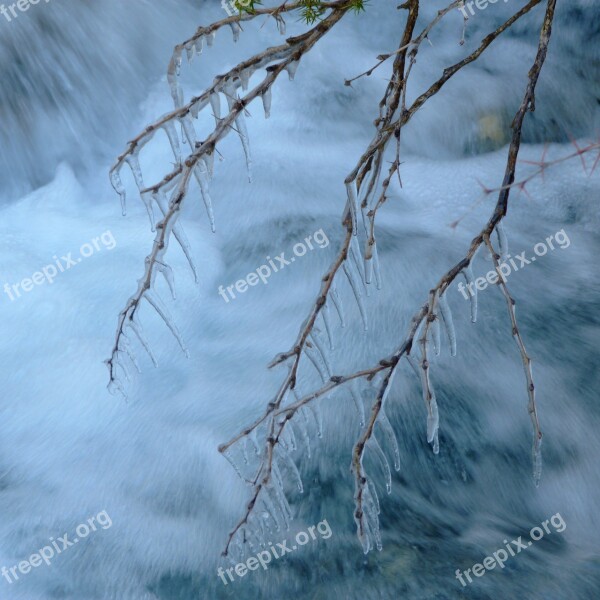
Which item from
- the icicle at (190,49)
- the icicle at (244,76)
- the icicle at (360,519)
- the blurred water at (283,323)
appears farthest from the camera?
the blurred water at (283,323)

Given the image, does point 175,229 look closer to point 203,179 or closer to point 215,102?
point 203,179

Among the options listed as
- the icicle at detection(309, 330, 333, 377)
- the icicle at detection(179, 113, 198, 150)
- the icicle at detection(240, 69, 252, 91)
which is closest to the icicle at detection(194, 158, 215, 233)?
the icicle at detection(179, 113, 198, 150)

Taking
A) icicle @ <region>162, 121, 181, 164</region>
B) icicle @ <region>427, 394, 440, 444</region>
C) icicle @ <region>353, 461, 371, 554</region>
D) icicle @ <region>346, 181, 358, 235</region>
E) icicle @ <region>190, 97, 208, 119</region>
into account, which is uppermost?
icicle @ <region>190, 97, 208, 119</region>

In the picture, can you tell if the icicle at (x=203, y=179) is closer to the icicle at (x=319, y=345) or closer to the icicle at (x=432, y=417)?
the icicle at (x=319, y=345)

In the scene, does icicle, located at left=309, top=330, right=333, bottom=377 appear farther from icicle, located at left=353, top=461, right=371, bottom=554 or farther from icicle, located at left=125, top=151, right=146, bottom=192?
icicle, located at left=125, top=151, right=146, bottom=192

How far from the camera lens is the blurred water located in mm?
2549

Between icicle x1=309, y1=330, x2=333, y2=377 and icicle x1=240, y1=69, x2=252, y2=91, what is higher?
icicle x1=240, y1=69, x2=252, y2=91

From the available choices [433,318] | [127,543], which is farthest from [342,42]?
[433,318]

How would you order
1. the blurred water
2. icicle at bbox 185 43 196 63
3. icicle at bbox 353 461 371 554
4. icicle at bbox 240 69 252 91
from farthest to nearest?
the blurred water < icicle at bbox 185 43 196 63 < icicle at bbox 240 69 252 91 < icicle at bbox 353 461 371 554

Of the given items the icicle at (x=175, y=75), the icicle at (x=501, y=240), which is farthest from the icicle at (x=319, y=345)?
the icicle at (x=175, y=75)

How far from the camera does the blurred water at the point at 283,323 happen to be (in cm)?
255

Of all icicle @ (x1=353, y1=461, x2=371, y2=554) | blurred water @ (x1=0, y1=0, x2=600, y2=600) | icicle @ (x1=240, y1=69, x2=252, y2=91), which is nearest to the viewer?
icicle @ (x1=353, y1=461, x2=371, y2=554)

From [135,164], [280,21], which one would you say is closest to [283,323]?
[280,21]

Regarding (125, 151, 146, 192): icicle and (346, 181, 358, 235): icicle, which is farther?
(125, 151, 146, 192): icicle
